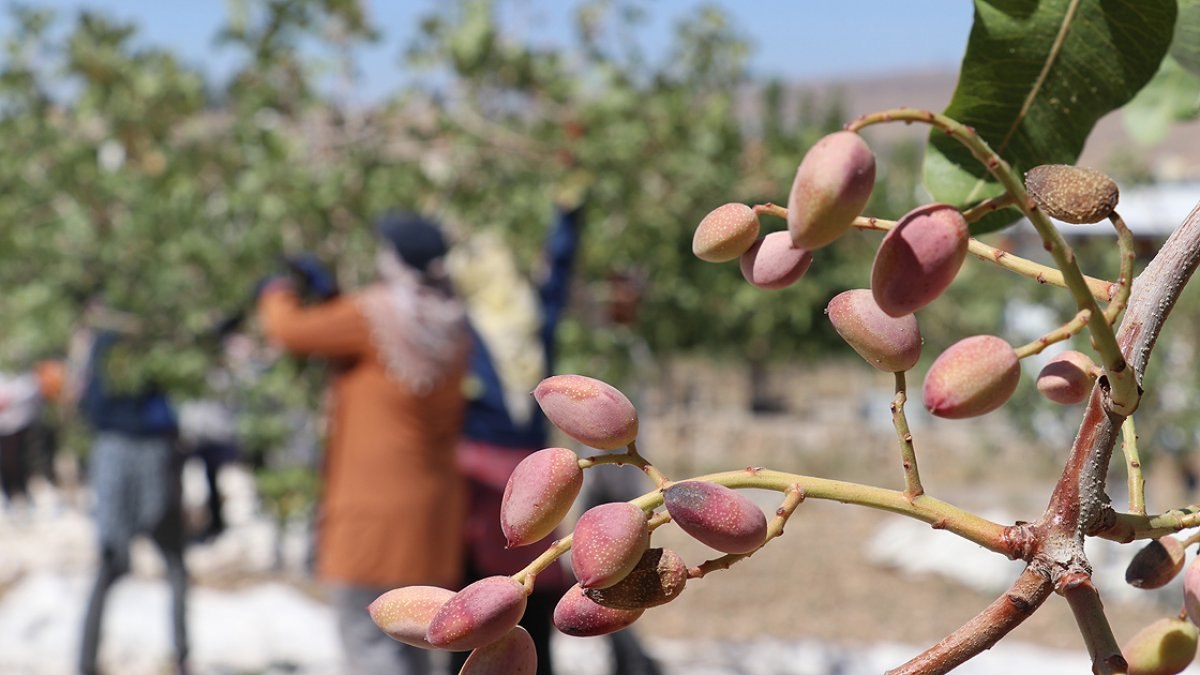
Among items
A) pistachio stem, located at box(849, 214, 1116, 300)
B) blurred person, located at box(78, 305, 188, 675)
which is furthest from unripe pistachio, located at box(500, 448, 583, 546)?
blurred person, located at box(78, 305, 188, 675)

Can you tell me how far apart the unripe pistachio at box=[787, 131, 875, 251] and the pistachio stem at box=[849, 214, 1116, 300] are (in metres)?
0.04

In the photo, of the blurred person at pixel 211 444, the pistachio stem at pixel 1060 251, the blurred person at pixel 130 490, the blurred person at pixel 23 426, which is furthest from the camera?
the blurred person at pixel 23 426

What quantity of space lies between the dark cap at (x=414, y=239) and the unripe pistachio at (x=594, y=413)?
2333 millimetres

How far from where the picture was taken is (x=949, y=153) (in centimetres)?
54

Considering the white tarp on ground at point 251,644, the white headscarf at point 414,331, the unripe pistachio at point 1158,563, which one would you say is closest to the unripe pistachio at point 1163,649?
the unripe pistachio at point 1158,563

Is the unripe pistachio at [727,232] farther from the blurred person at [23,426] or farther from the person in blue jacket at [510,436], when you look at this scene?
the blurred person at [23,426]

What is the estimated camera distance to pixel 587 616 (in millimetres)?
379

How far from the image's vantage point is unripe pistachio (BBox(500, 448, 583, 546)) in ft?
1.26

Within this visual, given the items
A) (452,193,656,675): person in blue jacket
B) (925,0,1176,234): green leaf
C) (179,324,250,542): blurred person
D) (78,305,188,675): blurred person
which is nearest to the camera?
(925,0,1176,234): green leaf

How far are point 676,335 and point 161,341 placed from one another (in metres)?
1.80

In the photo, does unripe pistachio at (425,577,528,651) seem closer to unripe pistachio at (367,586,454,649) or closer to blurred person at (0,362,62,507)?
unripe pistachio at (367,586,454,649)

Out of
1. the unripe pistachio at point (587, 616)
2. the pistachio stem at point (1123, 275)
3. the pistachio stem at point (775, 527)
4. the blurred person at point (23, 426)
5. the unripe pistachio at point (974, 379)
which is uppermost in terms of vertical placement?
the pistachio stem at point (1123, 275)

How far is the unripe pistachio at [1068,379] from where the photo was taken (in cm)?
42

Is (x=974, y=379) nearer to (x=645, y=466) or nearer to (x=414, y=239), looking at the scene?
(x=645, y=466)
